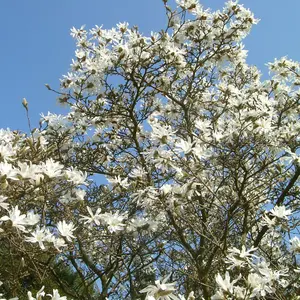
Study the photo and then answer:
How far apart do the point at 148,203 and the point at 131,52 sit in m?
1.96

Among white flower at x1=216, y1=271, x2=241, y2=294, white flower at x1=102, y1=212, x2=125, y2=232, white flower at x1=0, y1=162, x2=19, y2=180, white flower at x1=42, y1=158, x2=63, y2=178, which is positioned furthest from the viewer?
white flower at x1=102, y1=212, x2=125, y2=232

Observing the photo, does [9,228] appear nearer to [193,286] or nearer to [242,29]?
[193,286]

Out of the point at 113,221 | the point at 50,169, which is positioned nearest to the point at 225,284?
the point at 50,169

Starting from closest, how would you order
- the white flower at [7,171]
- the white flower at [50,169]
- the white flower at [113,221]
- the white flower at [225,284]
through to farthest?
1. the white flower at [225,284]
2. the white flower at [7,171]
3. the white flower at [50,169]
4. the white flower at [113,221]

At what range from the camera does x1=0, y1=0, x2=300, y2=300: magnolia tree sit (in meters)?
3.79

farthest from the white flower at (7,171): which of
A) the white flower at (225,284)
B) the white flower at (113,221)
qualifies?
the white flower at (225,284)

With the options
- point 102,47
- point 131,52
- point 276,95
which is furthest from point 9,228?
point 276,95

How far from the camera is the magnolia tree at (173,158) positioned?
3.79 m

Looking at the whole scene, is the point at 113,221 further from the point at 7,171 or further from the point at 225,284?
the point at 225,284

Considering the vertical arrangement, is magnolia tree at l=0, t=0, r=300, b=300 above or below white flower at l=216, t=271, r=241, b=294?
above

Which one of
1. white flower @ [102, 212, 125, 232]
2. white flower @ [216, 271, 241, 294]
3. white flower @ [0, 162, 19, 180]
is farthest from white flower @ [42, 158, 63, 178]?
white flower @ [216, 271, 241, 294]

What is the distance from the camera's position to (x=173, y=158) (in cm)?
392

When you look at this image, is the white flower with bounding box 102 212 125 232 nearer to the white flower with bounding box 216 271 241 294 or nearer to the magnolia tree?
the magnolia tree

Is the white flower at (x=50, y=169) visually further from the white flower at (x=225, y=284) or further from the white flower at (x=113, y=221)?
the white flower at (x=225, y=284)
